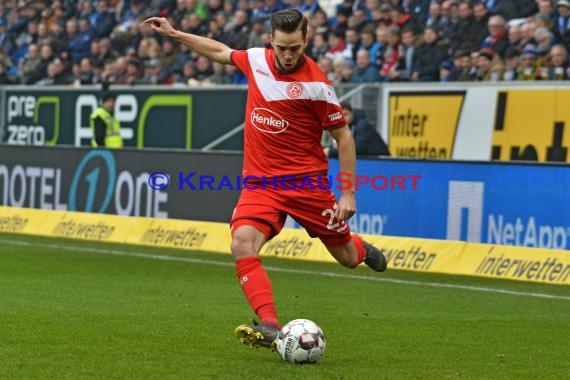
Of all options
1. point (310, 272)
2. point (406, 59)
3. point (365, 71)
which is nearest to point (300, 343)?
point (310, 272)

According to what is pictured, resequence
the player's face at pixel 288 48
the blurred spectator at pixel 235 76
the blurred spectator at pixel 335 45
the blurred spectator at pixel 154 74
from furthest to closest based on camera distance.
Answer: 1. the blurred spectator at pixel 154 74
2. the blurred spectator at pixel 235 76
3. the blurred spectator at pixel 335 45
4. the player's face at pixel 288 48

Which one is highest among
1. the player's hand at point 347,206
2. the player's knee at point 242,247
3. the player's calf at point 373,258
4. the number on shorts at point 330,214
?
the player's hand at point 347,206

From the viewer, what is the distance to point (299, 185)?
8648 mm

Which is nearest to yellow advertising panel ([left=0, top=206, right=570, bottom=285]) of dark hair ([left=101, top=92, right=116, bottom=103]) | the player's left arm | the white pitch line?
the white pitch line

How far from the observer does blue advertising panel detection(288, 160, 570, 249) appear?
590 inches

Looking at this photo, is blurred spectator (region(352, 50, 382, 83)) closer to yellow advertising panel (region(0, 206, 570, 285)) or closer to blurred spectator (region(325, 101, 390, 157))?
blurred spectator (region(325, 101, 390, 157))

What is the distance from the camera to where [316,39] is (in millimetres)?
23672

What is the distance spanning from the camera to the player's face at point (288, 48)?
8.22 metres

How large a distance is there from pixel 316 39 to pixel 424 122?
13.5 ft

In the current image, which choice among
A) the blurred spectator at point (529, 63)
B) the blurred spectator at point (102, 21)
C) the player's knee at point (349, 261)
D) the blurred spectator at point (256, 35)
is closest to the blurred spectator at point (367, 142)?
the blurred spectator at point (529, 63)

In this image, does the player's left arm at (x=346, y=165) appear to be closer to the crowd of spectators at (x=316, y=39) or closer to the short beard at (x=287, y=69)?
the short beard at (x=287, y=69)

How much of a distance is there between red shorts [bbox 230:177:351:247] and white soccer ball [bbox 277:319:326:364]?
82 centimetres

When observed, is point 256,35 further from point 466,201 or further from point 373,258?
point 373,258

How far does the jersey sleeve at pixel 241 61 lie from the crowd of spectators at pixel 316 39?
10.6m
